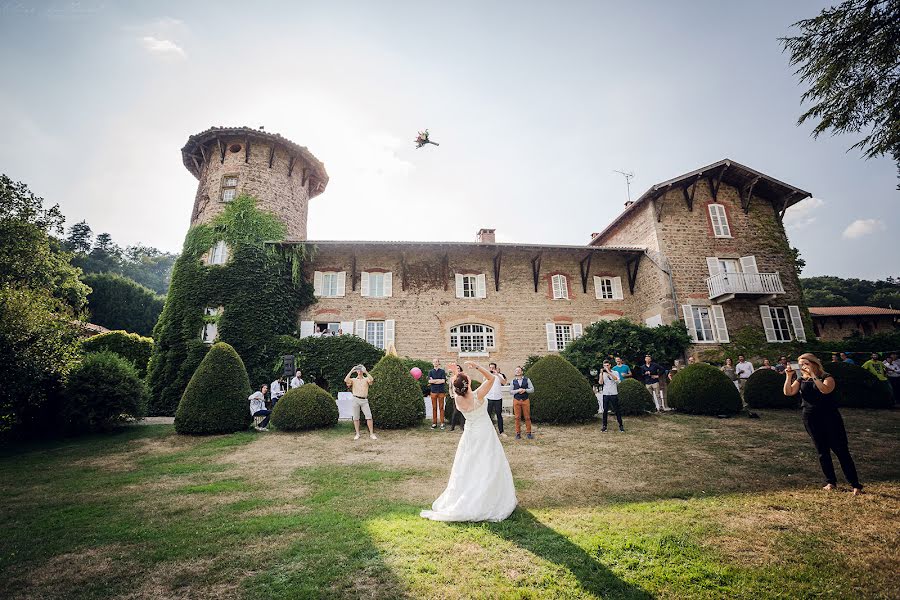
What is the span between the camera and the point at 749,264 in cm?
1786

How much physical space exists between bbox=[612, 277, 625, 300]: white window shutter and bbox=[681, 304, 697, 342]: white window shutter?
2781mm

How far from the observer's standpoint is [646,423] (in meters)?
9.62

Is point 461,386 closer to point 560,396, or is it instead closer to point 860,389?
point 560,396

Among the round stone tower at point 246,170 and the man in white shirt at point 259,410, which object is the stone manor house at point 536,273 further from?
the man in white shirt at point 259,410

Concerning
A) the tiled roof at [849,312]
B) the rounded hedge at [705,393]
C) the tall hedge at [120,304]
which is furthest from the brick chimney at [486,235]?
the tall hedge at [120,304]

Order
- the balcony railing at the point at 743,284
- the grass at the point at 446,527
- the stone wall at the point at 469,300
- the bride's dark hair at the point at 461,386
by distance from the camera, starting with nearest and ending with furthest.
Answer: the grass at the point at 446,527 → the bride's dark hair at the point at 461,386 → the balcony railing at the point at 743,284 → the stone wall at the point at 469,300

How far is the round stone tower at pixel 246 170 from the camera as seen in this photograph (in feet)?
59.0

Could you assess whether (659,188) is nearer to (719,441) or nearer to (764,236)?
(764,236)

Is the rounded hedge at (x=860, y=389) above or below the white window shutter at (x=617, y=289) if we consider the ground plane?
below

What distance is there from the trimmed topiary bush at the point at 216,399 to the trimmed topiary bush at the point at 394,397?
341 centimetres

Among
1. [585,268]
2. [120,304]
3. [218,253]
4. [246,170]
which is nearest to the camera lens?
[218,253]

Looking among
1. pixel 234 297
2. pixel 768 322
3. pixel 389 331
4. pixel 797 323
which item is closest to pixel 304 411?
pixel 389 331

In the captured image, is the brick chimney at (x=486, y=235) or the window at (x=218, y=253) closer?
the window at (x=218, y=253)

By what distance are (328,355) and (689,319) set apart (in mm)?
15679
